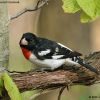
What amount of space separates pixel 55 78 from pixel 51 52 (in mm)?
395

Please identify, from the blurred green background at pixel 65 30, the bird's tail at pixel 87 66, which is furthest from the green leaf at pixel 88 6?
the blurred green background at pixel 65 30

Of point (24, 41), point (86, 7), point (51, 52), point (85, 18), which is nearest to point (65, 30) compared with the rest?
point (51, 52)

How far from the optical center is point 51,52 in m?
3.06

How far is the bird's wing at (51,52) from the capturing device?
3.04 meters

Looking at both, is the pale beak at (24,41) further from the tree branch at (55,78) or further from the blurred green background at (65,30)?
the blurred green background at (65,30)

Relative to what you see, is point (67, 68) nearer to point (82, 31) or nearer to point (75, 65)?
point (75, 65)

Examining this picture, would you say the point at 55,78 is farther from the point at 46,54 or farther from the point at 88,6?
the point at 88,6

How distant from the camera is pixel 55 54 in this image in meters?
3.08

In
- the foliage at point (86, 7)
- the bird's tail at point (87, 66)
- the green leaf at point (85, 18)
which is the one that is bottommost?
the bird's tail at point (87, 66)

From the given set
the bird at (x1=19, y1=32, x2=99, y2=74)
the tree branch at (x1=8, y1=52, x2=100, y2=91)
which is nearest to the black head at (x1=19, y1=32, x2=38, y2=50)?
the bird at (x1=19, y1=32, x2=99, y2=74)

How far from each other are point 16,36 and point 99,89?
1197 millimetres

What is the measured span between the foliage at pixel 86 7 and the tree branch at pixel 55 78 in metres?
0.49

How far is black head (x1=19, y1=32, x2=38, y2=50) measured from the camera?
2.96m

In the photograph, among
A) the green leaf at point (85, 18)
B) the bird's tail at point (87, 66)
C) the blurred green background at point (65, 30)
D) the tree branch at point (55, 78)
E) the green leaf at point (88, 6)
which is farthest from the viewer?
the blurred green background at point (65, 30)
